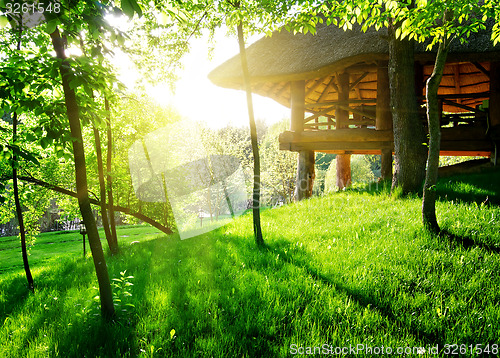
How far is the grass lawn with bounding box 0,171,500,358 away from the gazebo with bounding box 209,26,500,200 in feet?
13.7

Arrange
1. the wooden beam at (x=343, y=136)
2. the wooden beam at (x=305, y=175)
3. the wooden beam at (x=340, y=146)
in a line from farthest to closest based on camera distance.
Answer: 1. the wooden beam at (x=305, y=175)
2. the wooden beam at (x=340, y=146)
3. the wooden beam at (x=343, y=136)

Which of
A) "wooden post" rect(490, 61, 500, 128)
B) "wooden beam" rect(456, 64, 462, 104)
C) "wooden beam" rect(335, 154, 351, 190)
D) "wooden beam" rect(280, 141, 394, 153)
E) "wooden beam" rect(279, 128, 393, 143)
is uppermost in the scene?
"wooden beam" rect(456, 64, 462, 104)

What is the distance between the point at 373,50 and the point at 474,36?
2.53 metres

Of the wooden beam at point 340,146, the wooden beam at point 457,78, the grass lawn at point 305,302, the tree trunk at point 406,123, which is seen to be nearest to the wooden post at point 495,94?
the wooden beam at point 340,146

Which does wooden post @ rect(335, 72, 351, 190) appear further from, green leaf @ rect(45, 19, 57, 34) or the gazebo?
green leaf @ rect(45, 19, 57, 34)

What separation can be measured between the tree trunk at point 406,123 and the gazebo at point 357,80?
90cm

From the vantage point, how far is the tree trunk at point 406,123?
552 centimetres

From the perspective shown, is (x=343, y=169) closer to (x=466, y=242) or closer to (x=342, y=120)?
(x=342, y=120)

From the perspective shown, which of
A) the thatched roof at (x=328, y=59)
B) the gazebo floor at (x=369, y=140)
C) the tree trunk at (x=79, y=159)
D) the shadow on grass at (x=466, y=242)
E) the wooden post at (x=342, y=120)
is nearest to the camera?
the tree trunk at (x=79, y=159)

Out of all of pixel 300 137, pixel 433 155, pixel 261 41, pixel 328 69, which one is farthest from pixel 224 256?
pixel 261 41

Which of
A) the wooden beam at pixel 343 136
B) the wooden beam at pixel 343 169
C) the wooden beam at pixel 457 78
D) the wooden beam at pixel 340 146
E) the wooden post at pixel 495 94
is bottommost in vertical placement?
the wooden beam at pixel 343 169

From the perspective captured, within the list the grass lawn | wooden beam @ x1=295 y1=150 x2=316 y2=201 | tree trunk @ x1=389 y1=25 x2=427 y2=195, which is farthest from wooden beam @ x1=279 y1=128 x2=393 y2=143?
the grass lawn

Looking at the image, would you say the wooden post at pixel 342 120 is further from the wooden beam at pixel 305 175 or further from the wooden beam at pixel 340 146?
→ the wooden beam at pixel 305 175

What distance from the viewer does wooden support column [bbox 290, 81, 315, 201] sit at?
28.1 ft
